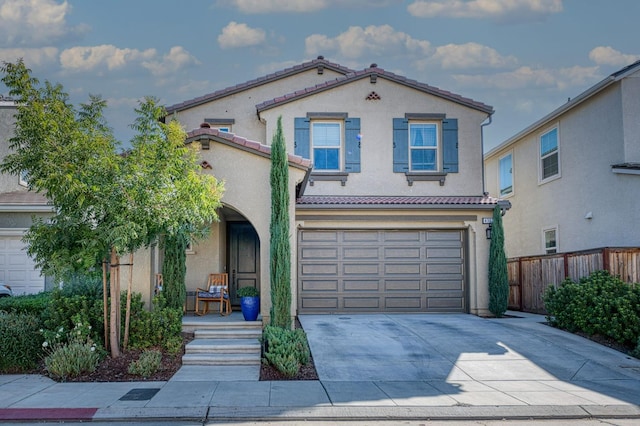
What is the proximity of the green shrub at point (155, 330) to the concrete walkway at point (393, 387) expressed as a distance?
869mm

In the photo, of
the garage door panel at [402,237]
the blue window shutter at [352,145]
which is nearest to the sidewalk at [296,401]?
the garage door panel at [402,237]

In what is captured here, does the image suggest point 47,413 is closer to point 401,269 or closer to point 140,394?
point 140,394

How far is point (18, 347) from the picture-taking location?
9.02 meters

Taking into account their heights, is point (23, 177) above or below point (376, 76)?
below

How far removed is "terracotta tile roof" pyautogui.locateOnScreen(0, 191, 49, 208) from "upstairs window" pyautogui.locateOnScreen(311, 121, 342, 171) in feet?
25.8

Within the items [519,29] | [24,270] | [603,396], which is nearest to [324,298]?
[603,396]

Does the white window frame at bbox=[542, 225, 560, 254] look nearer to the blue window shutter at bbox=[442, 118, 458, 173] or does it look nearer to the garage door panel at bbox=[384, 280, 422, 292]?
the blue window shutter at bbox=[442, 118, 458, 173]

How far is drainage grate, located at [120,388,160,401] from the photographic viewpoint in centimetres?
727

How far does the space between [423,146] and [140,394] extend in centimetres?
1045

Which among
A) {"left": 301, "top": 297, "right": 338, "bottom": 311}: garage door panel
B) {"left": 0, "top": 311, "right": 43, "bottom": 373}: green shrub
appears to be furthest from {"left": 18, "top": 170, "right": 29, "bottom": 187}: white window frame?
{"left": 301, "top": 297, "right": 338, "bottom": 311}: garage door panel

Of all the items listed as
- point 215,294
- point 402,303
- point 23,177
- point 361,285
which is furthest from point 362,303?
point 23,177

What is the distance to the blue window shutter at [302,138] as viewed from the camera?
49.2 ft

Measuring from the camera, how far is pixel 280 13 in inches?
727

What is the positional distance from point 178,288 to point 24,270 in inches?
321
